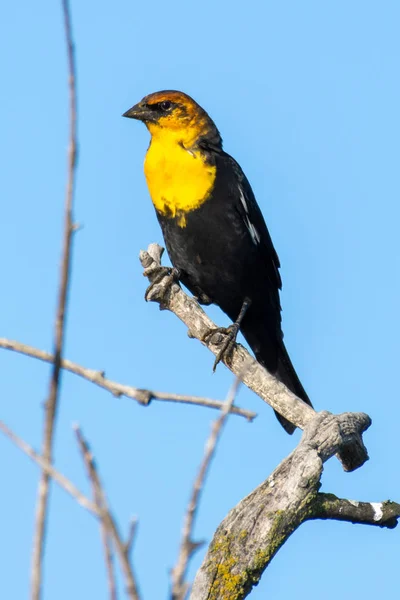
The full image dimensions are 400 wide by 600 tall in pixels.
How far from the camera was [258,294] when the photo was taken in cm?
655

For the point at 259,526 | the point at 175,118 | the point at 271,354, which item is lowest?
the point at 259,526

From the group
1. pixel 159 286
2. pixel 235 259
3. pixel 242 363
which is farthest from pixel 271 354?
pixel 159 286

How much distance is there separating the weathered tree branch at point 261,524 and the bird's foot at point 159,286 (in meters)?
1.81

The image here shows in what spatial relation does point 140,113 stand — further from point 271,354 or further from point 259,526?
point 259,526

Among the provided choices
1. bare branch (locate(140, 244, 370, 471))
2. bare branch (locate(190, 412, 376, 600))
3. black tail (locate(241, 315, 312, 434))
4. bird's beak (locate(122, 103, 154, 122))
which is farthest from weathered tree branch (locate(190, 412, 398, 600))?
bird's beak (locate(122, 103, 154, 122))

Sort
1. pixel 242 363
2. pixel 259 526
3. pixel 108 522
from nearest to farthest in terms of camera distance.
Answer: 1. pixel 108 522
2. pixel 259 526
3. pixel 242 363

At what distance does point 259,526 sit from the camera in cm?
402

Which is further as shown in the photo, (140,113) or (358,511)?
(140,113)

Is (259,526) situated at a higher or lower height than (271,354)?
lower

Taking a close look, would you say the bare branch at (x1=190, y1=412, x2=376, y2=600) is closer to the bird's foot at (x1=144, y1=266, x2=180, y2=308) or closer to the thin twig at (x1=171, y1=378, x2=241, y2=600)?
the bird's foot at (x1=144, y1=266, x2=180, y2=308)

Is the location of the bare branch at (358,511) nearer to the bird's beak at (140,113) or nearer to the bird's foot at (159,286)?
the bird's foot at (159,286)

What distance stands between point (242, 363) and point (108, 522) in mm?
4593

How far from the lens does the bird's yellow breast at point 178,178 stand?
622 centimetres

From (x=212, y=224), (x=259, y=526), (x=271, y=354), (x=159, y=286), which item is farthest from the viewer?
(x=271, y=354)
